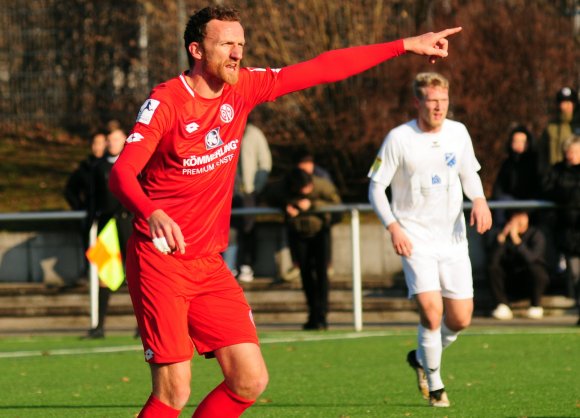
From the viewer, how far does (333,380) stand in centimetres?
1192

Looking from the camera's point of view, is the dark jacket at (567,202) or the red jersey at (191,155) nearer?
the red jersey at (191,155)

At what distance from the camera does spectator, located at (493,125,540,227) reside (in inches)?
672

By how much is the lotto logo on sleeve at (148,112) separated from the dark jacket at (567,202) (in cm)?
980

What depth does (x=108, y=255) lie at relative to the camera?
49.7 ft

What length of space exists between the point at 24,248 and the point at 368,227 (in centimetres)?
452

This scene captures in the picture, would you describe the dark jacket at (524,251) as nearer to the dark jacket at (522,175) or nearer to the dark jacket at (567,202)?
the dark jacket at (522,175)

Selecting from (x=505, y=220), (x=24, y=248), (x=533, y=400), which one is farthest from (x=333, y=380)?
(x=24, y=248)

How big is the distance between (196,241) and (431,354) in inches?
124

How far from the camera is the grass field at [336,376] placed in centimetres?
1012

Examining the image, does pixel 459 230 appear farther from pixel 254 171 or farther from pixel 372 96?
pixel 372 96

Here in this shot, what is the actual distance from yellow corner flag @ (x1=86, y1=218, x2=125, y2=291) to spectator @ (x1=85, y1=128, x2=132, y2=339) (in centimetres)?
22

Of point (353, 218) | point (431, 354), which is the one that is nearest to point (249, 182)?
point (353, 218)

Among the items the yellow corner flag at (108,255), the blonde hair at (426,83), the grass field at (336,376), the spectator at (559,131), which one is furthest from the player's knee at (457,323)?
Answer: the spectator at (559,131)

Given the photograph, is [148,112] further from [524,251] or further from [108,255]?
[524,251]
